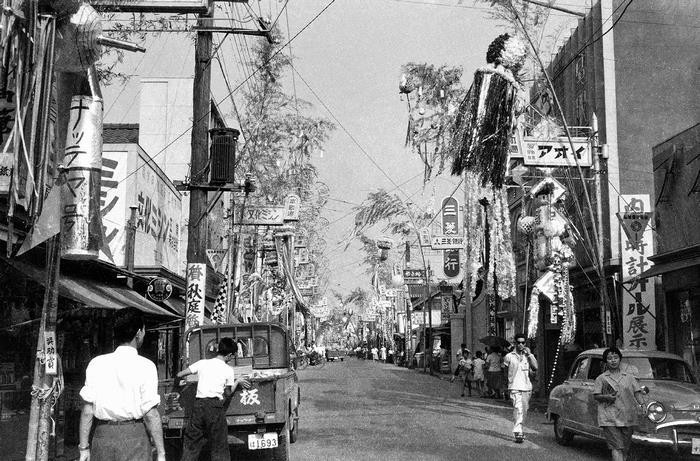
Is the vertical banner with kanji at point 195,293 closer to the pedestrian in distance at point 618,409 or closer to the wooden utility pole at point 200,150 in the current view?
the wooden utility pole at point 200,150

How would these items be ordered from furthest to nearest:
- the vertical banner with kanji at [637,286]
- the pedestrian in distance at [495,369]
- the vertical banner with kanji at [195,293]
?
1. the pedestrian in distance at [495,369]
2. the vertical banner with kanji at [637,286]
3. the vertical banner with kanji at [195,293]

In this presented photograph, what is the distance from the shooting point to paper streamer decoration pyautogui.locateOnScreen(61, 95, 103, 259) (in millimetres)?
9727

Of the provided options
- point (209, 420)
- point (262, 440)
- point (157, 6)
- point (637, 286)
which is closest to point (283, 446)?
point (262, 440)

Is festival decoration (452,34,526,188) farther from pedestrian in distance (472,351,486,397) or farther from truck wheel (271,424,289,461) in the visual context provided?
pedestrian in distance (472,351,486,397)

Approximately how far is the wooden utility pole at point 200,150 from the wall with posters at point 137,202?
4331mm

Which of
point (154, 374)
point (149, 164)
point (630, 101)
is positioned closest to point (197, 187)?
point (149, 164)

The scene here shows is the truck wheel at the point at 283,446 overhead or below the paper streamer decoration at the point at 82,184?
below

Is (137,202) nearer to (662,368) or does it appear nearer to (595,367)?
(595,367)

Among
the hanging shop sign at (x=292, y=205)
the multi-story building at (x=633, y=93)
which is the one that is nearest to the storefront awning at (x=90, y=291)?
the multi-story building at (x=633, y=93)

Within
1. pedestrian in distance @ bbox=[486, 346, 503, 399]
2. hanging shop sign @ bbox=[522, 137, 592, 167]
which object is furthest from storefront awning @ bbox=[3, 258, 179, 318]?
pedestrian in distance @ bbox=[486, 346, 503, 399]

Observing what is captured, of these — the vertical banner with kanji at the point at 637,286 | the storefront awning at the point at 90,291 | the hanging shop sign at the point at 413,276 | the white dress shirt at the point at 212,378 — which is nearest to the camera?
the white dress shirt at the point at 212,378

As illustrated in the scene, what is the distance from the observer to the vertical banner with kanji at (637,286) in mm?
21688

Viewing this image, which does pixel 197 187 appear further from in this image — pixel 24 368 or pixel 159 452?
pixel 159 452

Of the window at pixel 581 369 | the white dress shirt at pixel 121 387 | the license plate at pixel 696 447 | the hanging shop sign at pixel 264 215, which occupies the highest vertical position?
the hanging shop sign at pixel 264 215
